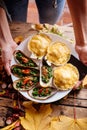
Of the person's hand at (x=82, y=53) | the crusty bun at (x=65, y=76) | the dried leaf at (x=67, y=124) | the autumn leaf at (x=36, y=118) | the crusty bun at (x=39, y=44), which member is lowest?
the dried leaf at (x=67, y=124)

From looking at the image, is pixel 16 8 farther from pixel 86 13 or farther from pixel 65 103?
pixel 65 103

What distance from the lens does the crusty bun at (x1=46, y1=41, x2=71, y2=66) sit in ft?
3.22

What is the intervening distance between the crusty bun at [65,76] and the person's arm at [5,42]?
170 mm

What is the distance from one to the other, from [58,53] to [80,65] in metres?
0.09

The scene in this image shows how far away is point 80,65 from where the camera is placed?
0.98 m

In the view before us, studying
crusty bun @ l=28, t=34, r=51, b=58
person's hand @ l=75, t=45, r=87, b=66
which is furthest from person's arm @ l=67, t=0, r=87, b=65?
crusty bun @ l=28, t=34, r=51, b=58

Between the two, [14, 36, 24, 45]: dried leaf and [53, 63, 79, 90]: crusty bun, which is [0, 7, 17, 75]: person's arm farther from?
[53, 63, 79, 90]: crusty bun

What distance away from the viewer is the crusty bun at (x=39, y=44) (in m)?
0.99

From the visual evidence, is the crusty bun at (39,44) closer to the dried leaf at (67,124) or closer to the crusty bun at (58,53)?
the crusty bun at (58,53)

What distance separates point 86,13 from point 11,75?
32 cm

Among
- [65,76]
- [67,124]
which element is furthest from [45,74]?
[67,124]

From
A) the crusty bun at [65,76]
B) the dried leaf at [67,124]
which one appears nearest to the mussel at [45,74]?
the crusty bun at [65,76]

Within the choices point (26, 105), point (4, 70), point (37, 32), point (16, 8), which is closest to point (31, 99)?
point (26, 105)

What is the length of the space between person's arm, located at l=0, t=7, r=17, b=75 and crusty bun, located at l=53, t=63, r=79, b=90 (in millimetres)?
170
